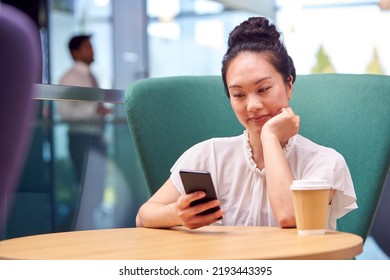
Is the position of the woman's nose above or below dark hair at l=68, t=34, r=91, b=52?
below

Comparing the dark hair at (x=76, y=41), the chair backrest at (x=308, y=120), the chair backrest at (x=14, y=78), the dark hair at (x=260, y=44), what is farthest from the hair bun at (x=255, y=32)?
the dark hair at (x=76, y=41)

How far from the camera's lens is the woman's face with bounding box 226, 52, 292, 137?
1.55 meters

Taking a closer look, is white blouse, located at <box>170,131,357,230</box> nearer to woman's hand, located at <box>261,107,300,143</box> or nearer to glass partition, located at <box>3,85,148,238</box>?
woman's hand, located at <box>261,107,300,143</box>

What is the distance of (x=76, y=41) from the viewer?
376cm

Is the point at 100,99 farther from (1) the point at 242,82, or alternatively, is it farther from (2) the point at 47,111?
(1) the point at 242,82

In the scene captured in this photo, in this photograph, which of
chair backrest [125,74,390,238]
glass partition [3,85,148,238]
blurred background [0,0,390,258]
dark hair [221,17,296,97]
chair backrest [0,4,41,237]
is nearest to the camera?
chair backrest [0,4,41,237]

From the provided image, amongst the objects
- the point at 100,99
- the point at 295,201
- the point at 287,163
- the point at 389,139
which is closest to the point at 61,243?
the point at 295,201

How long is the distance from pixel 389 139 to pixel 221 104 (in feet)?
1.47

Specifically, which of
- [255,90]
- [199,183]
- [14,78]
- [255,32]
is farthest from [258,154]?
[14,78]

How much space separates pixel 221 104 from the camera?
6.48 ft

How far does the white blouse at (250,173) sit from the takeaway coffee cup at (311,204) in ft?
0.80

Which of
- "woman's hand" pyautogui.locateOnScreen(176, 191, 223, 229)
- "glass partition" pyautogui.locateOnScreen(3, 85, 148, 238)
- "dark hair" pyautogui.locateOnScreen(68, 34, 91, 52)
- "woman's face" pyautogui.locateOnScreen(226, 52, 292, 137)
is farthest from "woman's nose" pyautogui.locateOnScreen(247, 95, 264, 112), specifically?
"dark hair" pyautogui.locateOnScreen(68, 34, 91, 52)

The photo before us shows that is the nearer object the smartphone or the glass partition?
the smartphone

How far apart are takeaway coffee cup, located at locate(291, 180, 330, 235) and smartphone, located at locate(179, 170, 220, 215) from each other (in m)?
0.14
